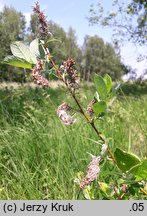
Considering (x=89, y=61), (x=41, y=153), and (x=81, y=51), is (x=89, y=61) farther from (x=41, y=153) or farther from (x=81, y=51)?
(x=41, y=153)

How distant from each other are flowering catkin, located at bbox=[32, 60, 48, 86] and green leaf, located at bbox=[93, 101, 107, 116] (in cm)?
13

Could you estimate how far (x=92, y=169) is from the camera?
70 cm

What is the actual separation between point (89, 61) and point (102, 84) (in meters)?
49.3

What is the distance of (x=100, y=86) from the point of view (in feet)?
2.55

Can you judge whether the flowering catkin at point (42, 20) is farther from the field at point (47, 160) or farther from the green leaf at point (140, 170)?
the field at point (47, 160)

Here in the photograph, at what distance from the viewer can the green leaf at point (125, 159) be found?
0.78 meters

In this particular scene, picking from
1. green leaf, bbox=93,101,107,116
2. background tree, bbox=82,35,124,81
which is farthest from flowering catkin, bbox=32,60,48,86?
background tree, bbox=82,35,124,81

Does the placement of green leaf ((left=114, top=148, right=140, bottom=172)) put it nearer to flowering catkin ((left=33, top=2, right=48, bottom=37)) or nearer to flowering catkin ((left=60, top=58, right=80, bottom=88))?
flowering catkin ((left=60, top=58, right=80, bottom=88))

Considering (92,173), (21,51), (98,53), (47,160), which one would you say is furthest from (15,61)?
(98,53)

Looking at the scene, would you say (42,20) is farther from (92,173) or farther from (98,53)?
(98,53)

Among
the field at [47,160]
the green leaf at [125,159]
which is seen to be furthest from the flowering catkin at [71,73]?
the field at [47,160]

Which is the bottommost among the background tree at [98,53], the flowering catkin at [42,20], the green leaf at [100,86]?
the green leaf at [100,86]

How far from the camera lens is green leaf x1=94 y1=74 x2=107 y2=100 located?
0.76 m

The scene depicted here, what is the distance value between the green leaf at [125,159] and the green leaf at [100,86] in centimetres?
14
